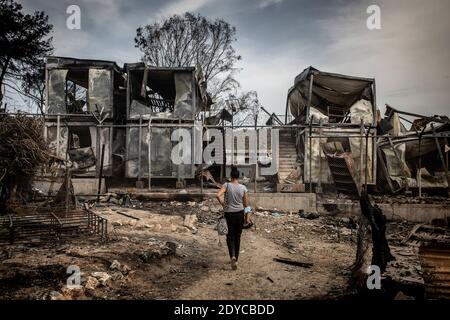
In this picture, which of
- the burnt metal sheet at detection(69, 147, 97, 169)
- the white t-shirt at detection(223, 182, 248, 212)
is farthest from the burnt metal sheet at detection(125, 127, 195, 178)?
the white t-shirt at detection(223, 182, 248, 212)

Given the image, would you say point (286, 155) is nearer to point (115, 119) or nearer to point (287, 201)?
point (287, 201)

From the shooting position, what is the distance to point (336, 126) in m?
12.7

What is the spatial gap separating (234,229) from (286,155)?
9374 mm

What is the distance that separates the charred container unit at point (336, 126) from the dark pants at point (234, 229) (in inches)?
276

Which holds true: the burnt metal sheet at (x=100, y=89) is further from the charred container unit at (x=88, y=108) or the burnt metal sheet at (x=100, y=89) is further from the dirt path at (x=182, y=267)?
the dirt path at (x=182, y=267)

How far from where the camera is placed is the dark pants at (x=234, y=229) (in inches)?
228

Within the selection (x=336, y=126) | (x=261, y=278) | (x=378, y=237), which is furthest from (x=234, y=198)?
(x=336, y=126)

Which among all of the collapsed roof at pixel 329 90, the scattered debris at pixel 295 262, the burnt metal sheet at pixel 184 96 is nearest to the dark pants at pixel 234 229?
the scattered debris at pixel 295 262

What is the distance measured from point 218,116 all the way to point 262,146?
3.43 metres

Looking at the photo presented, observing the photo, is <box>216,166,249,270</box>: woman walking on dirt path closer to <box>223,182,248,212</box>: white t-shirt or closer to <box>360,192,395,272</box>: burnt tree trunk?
<box>223,182,248,212</box>: white t-shirt

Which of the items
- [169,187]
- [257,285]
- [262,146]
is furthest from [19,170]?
[262,146]
